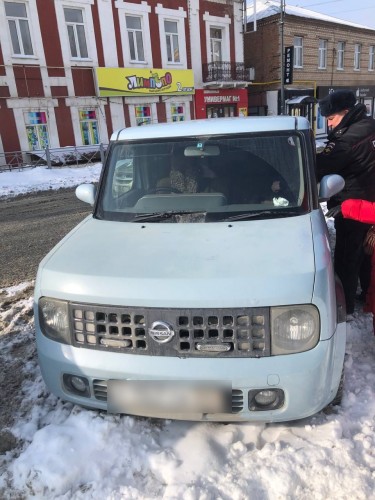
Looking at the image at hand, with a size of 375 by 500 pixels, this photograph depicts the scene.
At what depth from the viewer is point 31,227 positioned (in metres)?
8.80

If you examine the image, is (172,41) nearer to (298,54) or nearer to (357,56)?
(298,54)

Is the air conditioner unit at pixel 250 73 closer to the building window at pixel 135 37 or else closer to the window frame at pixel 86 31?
the building window at pixel 135 37

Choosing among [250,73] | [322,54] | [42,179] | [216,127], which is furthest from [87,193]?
[322,54]

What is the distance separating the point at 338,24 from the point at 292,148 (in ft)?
113

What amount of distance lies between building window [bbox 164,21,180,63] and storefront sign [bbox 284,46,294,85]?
23.2ft

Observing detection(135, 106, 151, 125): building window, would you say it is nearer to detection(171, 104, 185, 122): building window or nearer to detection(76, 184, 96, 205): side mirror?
detection(171, 104, 185, 122): building window

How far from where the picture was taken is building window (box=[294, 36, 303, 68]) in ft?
97.4

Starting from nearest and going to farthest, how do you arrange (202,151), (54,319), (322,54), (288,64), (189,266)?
(189,266) → (54,319) → (202,151) → (288,64) → (322,54)

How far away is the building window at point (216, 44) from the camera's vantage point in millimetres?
26609

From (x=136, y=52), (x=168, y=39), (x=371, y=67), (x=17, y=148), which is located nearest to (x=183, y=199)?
(x=17, y=148)

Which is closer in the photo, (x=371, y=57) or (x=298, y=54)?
(x=298, y=54)

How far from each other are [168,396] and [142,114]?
23432 millimetres

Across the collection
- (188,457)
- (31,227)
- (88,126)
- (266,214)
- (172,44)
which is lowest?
(31,227)

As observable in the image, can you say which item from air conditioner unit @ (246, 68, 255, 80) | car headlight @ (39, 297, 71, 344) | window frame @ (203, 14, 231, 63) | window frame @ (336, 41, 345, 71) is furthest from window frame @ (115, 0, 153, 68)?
car headlight @ (39, 297, 71, 344)
